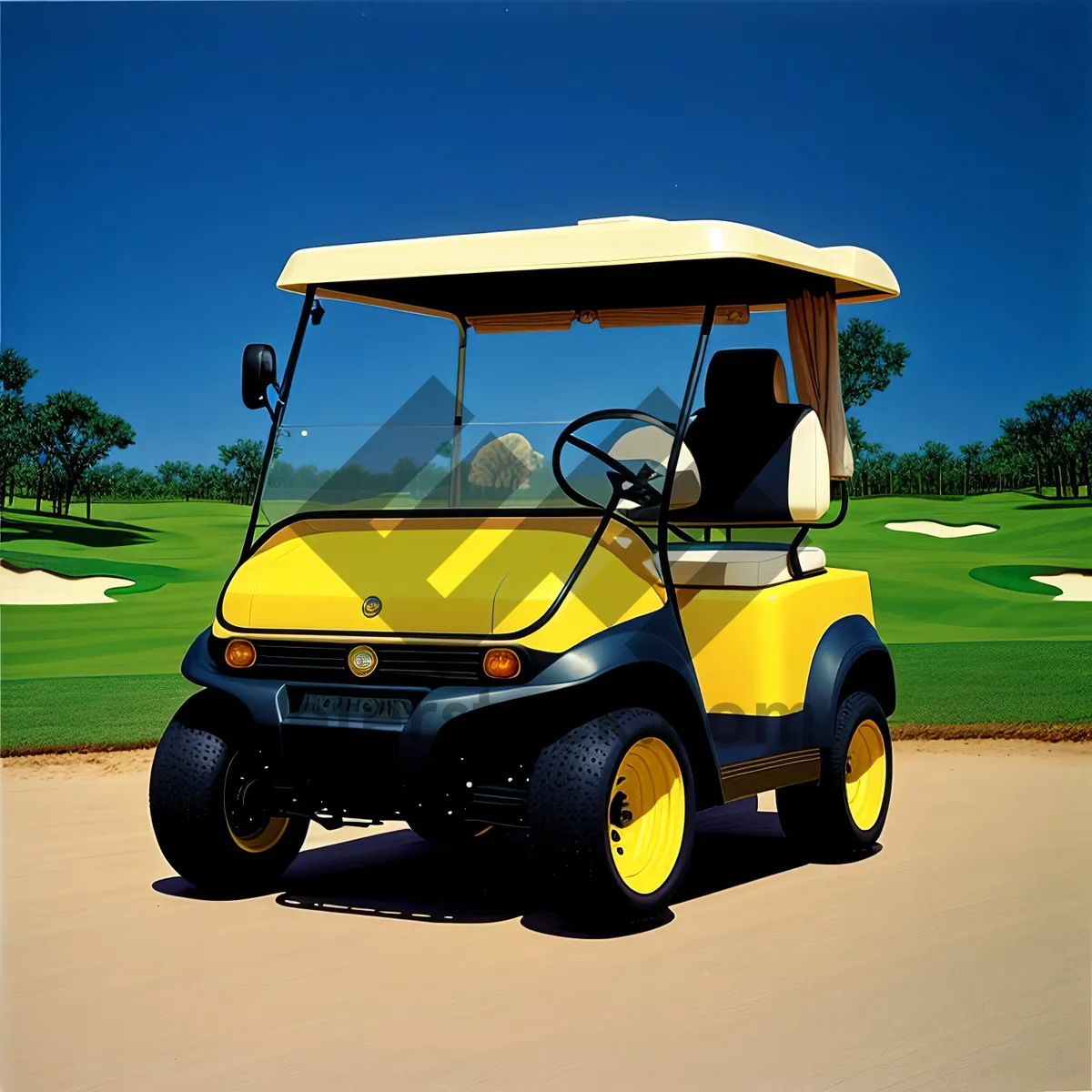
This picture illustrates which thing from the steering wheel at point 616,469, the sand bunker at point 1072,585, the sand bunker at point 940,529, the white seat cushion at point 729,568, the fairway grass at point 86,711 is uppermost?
the steering wheel at point 616,469

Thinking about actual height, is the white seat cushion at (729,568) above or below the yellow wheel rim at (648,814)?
above

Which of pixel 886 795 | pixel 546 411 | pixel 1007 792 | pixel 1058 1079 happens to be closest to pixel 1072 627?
pixel 1007 792

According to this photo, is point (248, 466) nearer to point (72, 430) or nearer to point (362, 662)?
point (362, 662)

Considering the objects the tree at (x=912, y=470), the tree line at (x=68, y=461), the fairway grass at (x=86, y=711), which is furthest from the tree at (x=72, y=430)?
the fairway grass at (x=86, y=711)

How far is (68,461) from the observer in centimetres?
3550

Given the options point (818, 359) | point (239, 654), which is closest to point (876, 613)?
point (818, 359)

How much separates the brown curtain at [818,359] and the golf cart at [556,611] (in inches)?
0.5

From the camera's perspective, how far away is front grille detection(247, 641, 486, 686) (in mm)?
5535

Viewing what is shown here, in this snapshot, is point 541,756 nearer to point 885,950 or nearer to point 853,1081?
point 885,950

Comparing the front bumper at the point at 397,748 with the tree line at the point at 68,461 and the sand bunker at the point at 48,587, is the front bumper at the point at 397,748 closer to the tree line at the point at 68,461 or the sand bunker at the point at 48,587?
the sand bunker at the point at 48,587

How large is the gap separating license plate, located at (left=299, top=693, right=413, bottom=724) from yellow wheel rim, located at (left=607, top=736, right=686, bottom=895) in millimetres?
796

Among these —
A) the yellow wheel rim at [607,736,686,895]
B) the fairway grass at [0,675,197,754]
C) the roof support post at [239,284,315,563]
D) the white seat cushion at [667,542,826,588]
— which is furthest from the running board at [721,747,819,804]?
the fairway grass at [0,675,197,754]

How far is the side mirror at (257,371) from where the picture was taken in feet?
20.5

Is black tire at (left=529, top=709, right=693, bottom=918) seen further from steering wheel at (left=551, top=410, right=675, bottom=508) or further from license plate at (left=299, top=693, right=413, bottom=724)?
steering wheel at (left=551, top=410, right=675, bottom=508)
